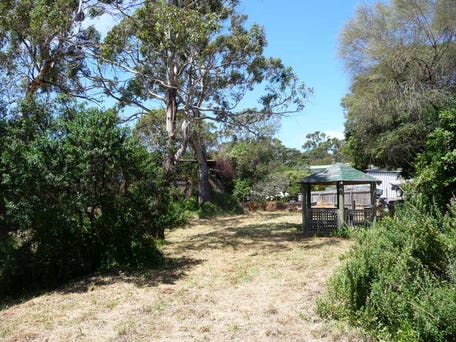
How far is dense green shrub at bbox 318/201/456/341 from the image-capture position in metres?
4.07

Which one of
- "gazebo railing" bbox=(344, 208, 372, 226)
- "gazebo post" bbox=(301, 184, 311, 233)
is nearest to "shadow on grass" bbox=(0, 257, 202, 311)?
"gazebo post" bbox=(301, 184, 311, 233)

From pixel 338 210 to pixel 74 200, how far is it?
27.6 feet

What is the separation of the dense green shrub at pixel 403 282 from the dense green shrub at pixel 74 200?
459cm

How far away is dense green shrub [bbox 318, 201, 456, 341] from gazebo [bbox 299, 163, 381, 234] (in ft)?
24.6

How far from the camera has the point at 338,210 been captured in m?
13.5

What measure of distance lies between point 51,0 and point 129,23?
2.07 metres

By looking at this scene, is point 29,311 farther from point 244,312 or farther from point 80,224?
point 244,312

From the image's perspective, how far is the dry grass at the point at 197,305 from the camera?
539cm

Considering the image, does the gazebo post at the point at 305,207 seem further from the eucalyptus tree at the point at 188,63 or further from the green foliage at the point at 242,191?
the green foliage at the point at 242,191

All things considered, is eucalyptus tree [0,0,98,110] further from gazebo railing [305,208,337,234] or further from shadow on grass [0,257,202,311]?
gazebo railing [305,208,337,234]

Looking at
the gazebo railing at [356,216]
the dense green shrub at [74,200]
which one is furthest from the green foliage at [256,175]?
the dense green shrub at [74,200]

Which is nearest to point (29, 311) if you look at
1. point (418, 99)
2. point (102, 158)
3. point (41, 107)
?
point (102, 158)

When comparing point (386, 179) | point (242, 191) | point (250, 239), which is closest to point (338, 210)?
point (250, 239)

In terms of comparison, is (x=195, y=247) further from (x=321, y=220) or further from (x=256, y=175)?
(x=256, y=175)
